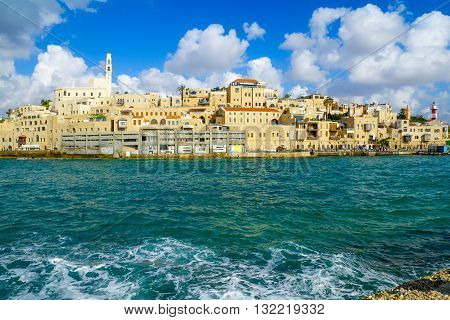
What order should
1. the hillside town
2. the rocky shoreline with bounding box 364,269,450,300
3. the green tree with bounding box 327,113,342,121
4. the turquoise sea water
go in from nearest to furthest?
the rocky shoreline with bounding box 364,269,450,300 → the turquoise sea water → the hillside town → the green tree with bounding box 327,113,342,121

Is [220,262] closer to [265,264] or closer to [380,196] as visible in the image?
[265,264]

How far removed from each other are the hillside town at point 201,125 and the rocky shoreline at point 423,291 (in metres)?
63.9

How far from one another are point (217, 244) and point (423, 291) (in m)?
7.43

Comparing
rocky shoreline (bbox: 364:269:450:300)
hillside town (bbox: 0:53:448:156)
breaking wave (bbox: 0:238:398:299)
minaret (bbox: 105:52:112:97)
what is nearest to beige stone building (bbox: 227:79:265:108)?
hillside town (bbox: 0:53:448:156)

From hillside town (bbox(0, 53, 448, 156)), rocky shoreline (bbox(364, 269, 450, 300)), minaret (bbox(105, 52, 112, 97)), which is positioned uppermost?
minaret (bbox(105, 52, 112, 97))

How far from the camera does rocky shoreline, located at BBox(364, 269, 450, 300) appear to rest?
25.5ft

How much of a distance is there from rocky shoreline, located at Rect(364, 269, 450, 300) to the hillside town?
6395 cm

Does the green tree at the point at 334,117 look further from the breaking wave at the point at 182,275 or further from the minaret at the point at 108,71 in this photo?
the breaking wave at the point at 182,275

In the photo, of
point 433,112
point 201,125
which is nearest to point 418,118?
point 433,112

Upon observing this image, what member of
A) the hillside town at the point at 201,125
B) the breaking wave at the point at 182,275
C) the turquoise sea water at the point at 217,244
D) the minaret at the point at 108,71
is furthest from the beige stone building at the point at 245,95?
the breaking wave at the point at 182,275

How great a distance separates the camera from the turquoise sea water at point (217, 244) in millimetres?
10141

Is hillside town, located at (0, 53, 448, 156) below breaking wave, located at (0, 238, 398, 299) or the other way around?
the other way around

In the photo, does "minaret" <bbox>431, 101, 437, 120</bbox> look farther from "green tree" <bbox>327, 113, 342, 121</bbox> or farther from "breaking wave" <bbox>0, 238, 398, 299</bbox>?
"breaking wave" <bbox>0, 238, 398, 299</bbox>
